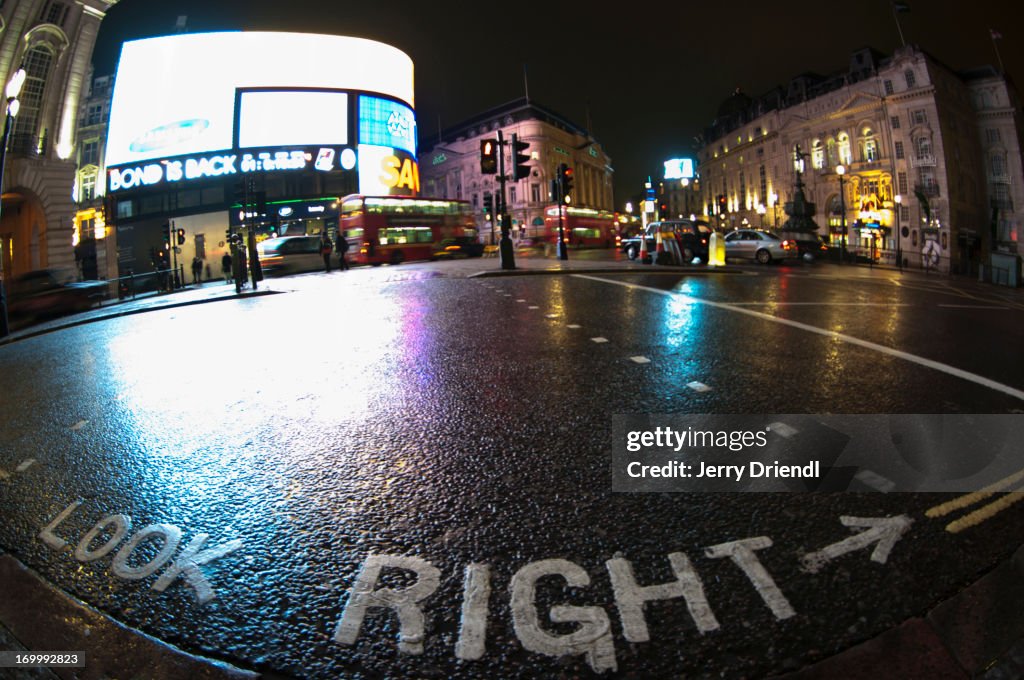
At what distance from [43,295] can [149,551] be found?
57.3ft

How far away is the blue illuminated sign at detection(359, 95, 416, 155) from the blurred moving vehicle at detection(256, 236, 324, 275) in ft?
75.8

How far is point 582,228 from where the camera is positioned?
47.2m

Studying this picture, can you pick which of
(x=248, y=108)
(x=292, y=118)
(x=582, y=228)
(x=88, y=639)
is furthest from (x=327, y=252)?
(x=582, y=228)

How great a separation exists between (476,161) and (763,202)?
49323mm

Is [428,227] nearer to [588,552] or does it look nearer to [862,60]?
[588,552]

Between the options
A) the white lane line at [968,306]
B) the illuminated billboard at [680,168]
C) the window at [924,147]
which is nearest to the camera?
the white lane line at [968,306]

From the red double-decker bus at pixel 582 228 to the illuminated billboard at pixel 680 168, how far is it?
3374cm

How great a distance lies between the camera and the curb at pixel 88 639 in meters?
1.58

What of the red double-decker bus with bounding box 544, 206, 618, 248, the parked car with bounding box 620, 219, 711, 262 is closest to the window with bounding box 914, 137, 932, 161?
the red double-decker bus with bounding box 544, 206, 618, 248

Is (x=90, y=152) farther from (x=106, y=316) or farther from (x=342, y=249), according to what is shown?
(x=106, y=316)

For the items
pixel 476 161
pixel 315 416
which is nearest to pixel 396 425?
pixel 315 416

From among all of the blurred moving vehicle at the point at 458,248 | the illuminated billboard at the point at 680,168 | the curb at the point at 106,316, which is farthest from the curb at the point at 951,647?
the illuminated billboard at the point at 680,168

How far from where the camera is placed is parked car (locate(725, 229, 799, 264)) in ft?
81.6

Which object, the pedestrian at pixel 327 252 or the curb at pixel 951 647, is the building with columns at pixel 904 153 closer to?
the pedestrian at pixel 327 252
